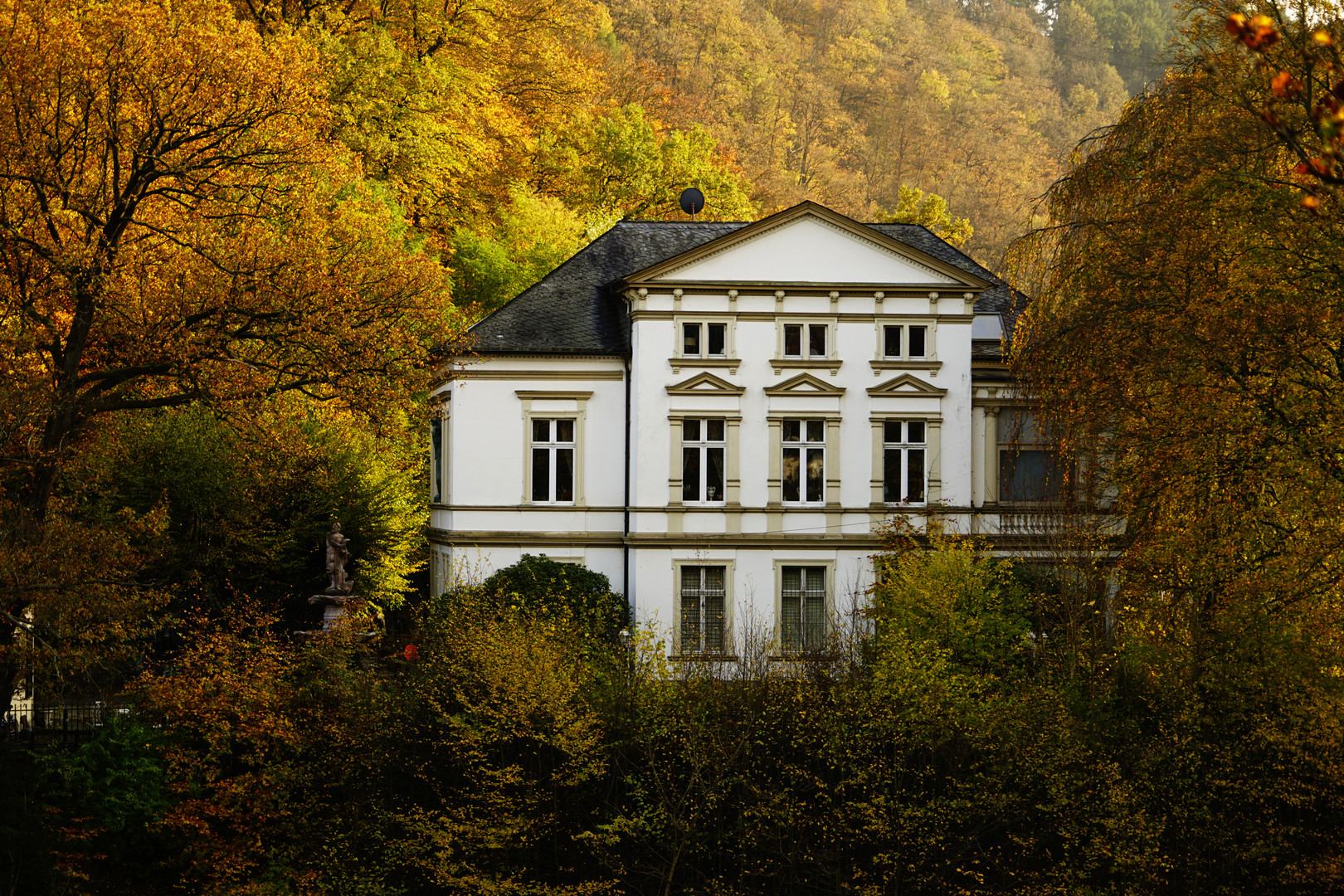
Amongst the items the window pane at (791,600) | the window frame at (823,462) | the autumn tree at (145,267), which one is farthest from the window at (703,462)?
the autumn tree at (145,267)

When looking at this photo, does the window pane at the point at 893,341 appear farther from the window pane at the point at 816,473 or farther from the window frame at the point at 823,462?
the window pane at the point at 816,473

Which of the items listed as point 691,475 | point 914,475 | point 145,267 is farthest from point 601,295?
point 145,267

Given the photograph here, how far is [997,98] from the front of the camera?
7538 centimetres

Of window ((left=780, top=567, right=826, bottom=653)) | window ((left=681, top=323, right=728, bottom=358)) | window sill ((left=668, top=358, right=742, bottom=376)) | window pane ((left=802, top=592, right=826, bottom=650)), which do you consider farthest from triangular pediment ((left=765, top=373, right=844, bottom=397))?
window pane ((left=802, top=592, right=826, bottom=650))

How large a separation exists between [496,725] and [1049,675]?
341 inches

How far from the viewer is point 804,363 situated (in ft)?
86.3

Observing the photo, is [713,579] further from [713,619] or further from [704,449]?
[704,449]

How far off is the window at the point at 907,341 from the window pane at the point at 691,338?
4.00 m

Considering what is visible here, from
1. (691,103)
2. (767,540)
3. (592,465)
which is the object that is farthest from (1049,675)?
(691,103)

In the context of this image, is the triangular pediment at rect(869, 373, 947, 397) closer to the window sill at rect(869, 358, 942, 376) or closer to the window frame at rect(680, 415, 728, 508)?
the window sill at rect(869, 358, 942, 376)

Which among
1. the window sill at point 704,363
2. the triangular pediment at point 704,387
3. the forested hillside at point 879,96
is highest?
the forested hillside at point 879,96

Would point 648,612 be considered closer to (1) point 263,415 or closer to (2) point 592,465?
(2) point 592,465

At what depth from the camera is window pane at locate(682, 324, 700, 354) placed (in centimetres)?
2634

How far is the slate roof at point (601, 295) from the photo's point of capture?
26656 millimetres
